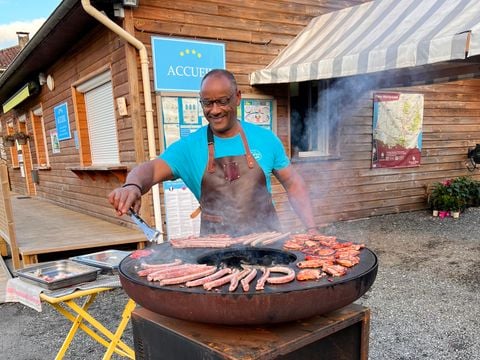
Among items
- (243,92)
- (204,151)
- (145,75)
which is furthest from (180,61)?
(204,151)

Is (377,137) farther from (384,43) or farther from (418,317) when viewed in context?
(418,317)

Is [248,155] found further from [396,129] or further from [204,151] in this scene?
[396,129]

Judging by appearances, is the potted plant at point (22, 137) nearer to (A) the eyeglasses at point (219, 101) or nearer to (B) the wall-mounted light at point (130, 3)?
(B) the wall-mounted light at point (130, 3)

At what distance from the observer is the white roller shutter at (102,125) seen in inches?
215

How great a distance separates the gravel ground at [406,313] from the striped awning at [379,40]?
2.45 meters

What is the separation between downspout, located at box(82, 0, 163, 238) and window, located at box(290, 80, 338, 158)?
100.0 inches

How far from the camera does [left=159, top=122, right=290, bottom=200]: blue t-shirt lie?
6.91 ft

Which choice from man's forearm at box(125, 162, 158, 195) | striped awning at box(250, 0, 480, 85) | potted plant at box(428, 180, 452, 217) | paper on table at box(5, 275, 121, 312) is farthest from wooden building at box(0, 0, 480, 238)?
man's forearm at box(125, 162, 158, 195)

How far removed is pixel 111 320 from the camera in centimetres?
339

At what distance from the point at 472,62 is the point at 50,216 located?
7587 mm

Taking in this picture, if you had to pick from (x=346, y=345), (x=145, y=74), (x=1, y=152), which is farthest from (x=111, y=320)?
(x=1, y=152)

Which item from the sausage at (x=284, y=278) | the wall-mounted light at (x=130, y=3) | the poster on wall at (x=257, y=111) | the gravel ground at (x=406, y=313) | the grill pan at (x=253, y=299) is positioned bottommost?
the gravel ground at (x=406, y=313)

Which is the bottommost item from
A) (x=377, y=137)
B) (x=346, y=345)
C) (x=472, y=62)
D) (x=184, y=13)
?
(x=346, y=345)

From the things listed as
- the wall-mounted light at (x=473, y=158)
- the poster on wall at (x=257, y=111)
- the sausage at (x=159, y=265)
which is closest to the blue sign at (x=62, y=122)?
the poster on wall at (x=257, y=111)
